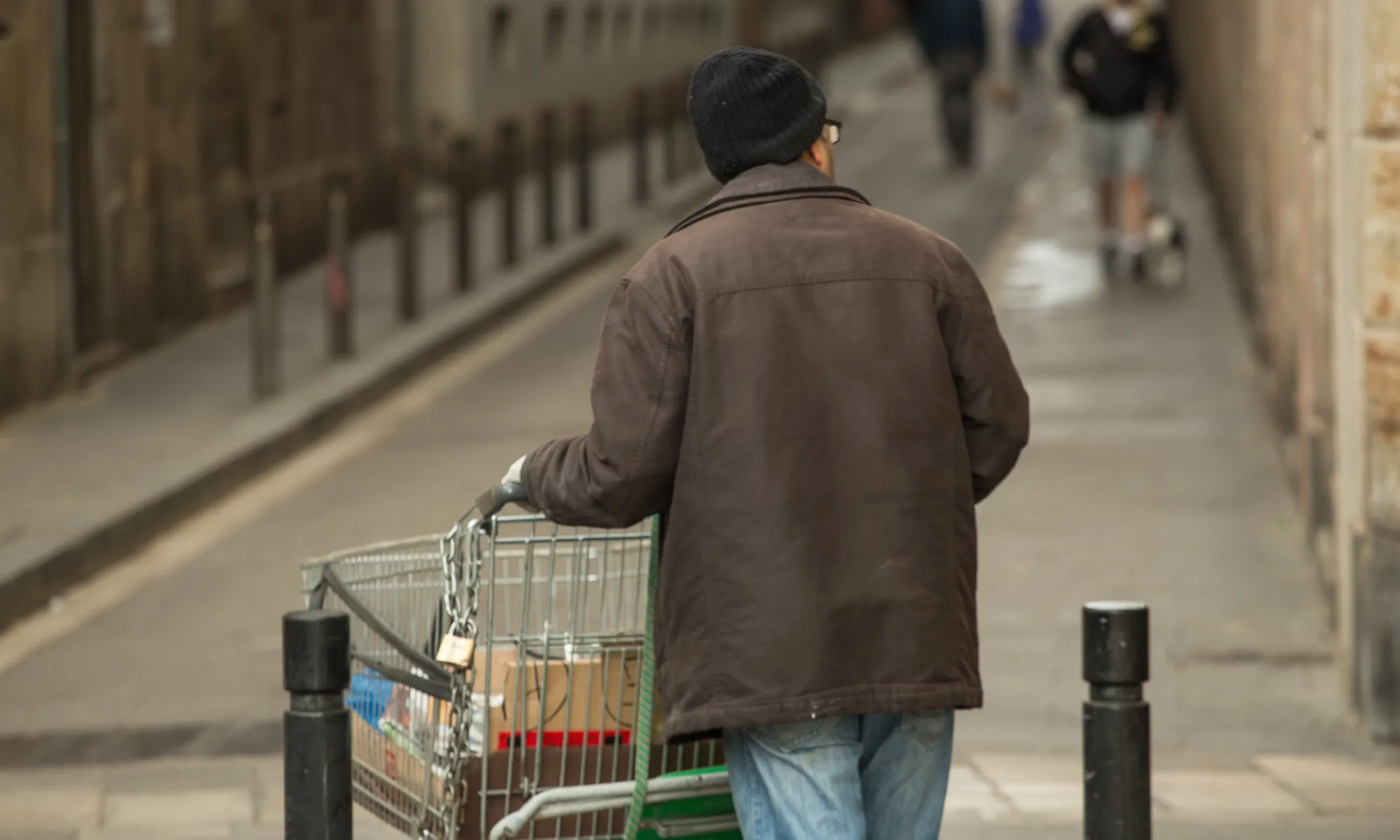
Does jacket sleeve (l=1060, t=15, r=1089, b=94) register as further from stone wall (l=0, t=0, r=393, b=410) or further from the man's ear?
the man's ear

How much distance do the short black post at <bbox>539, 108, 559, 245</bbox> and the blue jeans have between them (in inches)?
525

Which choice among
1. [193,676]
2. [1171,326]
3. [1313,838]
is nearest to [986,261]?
[1171,326]

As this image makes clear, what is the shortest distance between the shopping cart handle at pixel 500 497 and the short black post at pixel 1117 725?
1073 mm

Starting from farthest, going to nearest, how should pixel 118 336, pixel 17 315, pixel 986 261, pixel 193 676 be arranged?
1. pixel 986 261
2. pixel 118 336
3. pixel 17 315
4. pixel 193 676

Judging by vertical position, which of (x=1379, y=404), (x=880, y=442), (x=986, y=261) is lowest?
(x=986, y=261)

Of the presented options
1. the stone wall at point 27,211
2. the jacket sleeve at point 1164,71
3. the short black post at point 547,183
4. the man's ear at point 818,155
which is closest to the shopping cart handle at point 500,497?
the man's ear at point 818,155

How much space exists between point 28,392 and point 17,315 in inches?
15.9

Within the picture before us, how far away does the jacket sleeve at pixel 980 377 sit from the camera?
11.9 ft

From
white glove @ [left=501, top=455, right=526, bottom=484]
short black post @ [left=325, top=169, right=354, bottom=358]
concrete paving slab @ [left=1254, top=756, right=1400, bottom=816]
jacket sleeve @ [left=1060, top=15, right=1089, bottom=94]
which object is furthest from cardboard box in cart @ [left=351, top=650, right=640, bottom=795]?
jacket sleeve @ [left=1060, top=15, right=1089, bottom=94]

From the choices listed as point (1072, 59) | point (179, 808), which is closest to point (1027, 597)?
point (179, 808)

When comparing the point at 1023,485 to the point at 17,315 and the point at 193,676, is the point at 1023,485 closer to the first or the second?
the point at 193,676

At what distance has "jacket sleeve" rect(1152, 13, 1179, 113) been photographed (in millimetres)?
14414

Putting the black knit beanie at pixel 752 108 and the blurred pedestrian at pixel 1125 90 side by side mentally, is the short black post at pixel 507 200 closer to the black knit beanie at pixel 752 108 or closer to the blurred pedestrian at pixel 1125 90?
A: the blurred pedestrian at pixel 1125 90

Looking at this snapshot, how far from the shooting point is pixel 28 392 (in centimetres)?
1151
